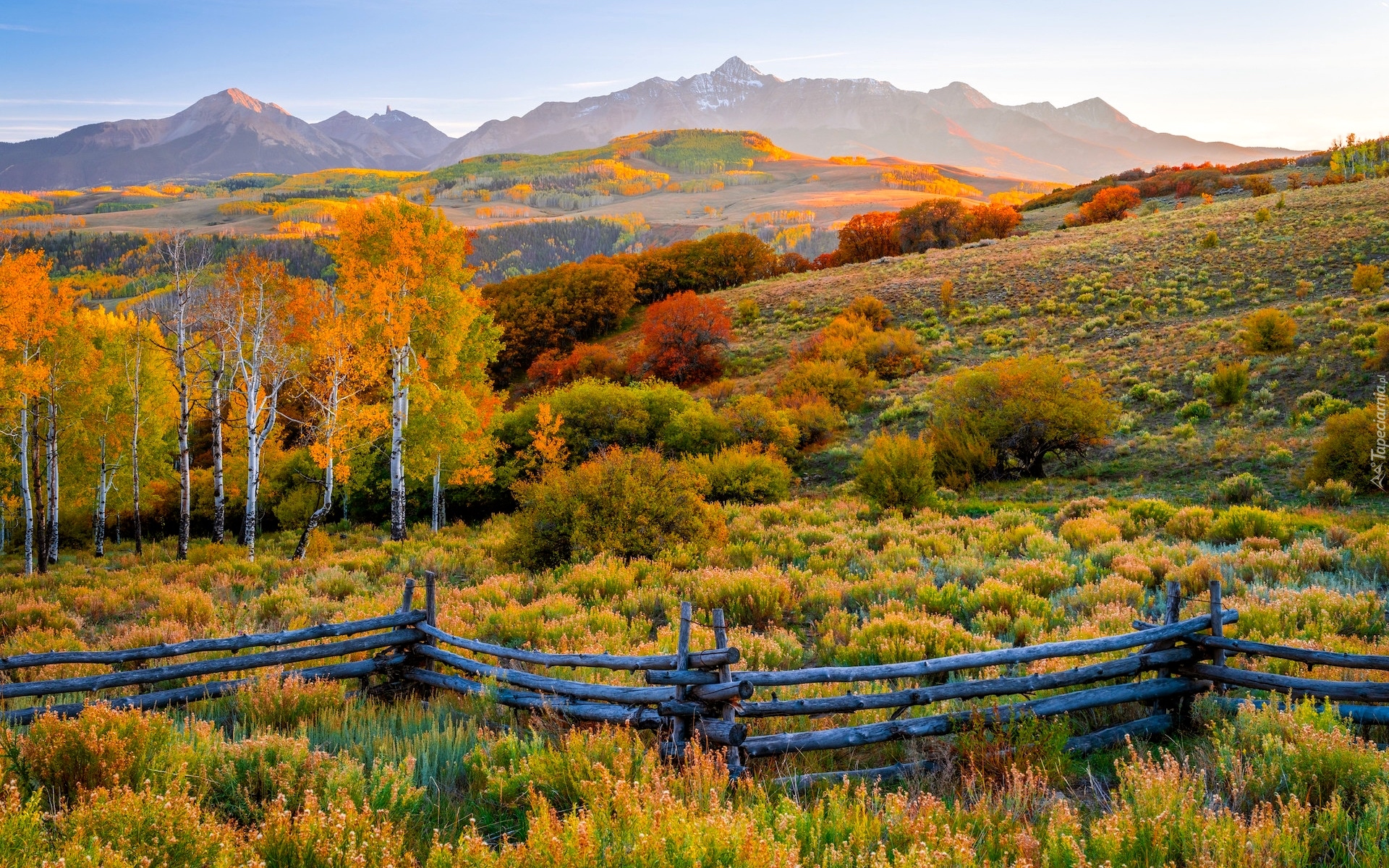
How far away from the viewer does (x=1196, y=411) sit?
72.7ft

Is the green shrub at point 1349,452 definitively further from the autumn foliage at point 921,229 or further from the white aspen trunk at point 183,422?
the autumn foliage at point 921,229

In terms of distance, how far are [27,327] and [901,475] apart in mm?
25236

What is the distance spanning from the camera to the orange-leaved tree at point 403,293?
20.7 metres

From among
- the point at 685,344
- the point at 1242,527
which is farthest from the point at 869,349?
the point at 1242,527

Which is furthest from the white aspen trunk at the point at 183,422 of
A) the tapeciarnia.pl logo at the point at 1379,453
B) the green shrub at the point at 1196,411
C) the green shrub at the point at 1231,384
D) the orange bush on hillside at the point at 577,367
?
the green shrub at the point at 1231,384

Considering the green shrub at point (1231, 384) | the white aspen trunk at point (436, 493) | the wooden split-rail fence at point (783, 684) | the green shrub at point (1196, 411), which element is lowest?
the white aspen trunk at point (436, 493)

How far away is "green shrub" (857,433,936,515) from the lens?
61.1ft

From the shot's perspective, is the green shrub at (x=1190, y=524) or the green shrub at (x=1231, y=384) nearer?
the green shrub at (x=1190, y=524)

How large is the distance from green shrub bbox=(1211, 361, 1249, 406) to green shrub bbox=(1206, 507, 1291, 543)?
11115 millimetres

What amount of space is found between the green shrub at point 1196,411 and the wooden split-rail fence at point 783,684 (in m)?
19.0

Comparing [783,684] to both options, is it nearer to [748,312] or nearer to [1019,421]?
[1019,421]

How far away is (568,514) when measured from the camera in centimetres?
1375

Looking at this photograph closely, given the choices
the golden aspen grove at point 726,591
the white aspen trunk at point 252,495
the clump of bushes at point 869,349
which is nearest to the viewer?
the golden aspen grove at point 726,591

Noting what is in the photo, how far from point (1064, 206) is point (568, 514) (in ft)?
259
